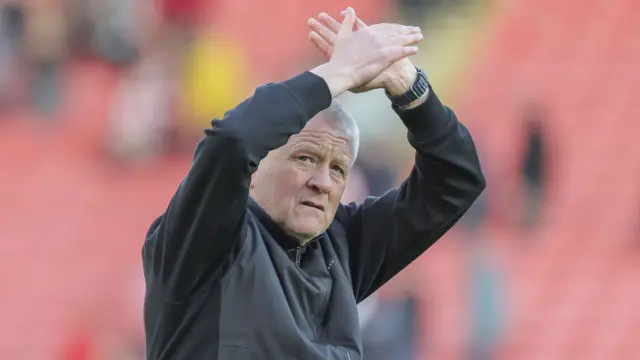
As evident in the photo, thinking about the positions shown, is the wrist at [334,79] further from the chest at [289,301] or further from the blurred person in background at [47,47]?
the blurred person in background at [47,47]

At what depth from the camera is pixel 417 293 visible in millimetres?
4238

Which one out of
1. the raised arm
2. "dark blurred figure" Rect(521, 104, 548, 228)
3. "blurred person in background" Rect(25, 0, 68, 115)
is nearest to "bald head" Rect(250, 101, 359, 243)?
the raised arm

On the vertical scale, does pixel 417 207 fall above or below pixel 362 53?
below

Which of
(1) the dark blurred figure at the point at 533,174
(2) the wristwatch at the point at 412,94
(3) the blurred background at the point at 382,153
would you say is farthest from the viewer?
(1) the dark blurred figure at the point at 533,174

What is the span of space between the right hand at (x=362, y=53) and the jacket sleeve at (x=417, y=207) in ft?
0.56

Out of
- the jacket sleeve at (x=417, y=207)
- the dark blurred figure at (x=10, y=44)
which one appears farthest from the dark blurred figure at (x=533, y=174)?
the jacket sleeve at (x=417, y=207)

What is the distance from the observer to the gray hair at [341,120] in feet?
4.94

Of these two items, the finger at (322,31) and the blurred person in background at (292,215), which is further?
the finger at (322,31)

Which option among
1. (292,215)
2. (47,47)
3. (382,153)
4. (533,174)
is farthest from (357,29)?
(47,47)

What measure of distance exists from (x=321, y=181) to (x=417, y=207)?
0.76 ft

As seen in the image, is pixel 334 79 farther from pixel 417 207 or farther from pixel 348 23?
pixel 417 207

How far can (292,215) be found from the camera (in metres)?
1.46

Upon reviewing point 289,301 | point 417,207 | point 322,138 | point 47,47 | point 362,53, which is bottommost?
point 289,301

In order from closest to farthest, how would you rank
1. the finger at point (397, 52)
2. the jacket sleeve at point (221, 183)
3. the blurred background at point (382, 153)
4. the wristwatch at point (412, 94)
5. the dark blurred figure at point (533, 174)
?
the jacket sleeve at point (221, 183) → the finger at point (397, 52) → the wristwatch at point (412, 94) → the blurred background at point (382, 153) → the dark blurred figure at point (533, 174)
